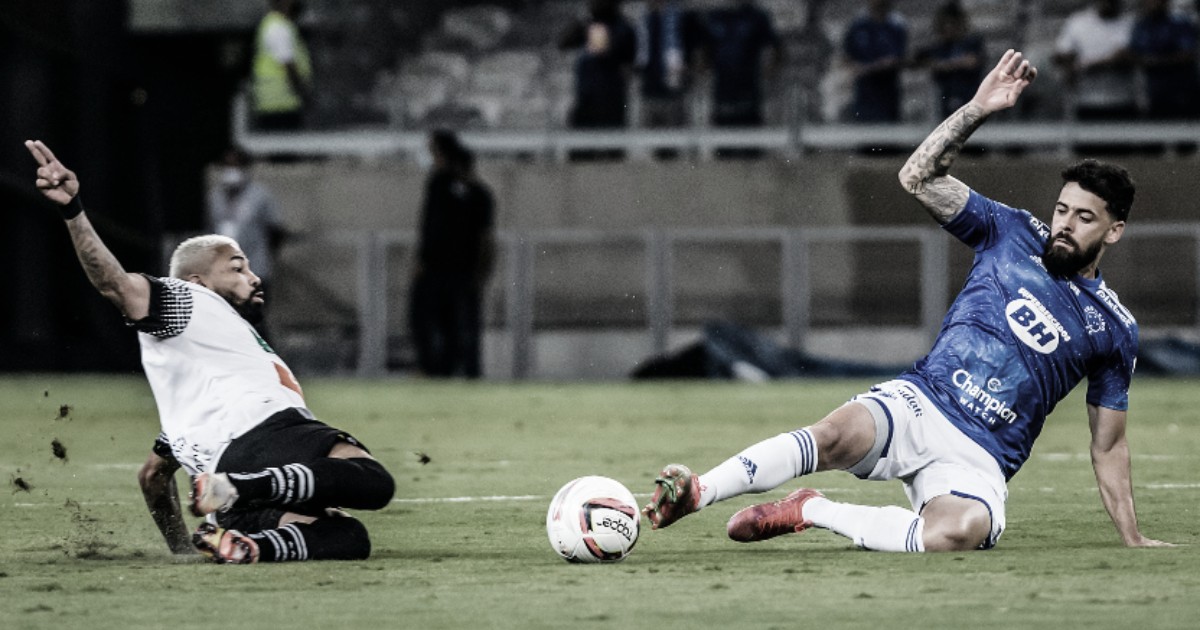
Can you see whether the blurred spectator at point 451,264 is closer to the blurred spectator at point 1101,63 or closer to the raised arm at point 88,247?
the blurred spectator at point 1101,63

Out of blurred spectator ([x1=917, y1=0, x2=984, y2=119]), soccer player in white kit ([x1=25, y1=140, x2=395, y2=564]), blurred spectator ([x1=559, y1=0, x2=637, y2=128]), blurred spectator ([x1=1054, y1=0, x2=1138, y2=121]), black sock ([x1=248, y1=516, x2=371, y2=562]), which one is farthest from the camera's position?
blurred spectator ([x1=559, y1=0, x2=637, y2=128])

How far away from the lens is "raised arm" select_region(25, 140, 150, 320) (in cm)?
639

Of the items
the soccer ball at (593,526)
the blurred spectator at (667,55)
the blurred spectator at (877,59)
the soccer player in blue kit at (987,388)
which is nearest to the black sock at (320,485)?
the soccer ball at (593,526)

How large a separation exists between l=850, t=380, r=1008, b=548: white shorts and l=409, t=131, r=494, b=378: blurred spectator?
451 inches

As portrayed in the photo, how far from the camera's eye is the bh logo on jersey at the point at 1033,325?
696cm

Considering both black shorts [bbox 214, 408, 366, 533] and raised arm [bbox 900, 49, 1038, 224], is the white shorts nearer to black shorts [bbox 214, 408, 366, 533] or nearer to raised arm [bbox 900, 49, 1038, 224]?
raised arm [bbox 900, 49, 1038, 224]

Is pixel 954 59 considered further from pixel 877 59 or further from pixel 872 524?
pixel 872 524

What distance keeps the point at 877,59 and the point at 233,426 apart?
13566mm

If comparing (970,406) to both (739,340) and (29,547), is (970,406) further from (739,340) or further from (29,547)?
(739,340)

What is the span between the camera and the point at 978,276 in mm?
7199

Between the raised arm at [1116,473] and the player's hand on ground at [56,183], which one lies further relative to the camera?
the raised arm at [1116,473]

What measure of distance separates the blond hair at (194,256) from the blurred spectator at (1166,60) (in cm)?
1366

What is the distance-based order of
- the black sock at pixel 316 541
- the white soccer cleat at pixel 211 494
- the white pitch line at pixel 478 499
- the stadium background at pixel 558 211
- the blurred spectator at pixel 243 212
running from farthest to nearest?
the stadium background at pixel 558 211, the blurred spectator at pixel 243 212, the white pitch line at pixel 478 499, the black sock at pixel 316 541, the white soccer cleat at pixel 211 494

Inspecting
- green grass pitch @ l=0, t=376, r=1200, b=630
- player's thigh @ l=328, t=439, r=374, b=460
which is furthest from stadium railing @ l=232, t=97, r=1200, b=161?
player's thigh @ l=328, t=439, r=374, b=460
